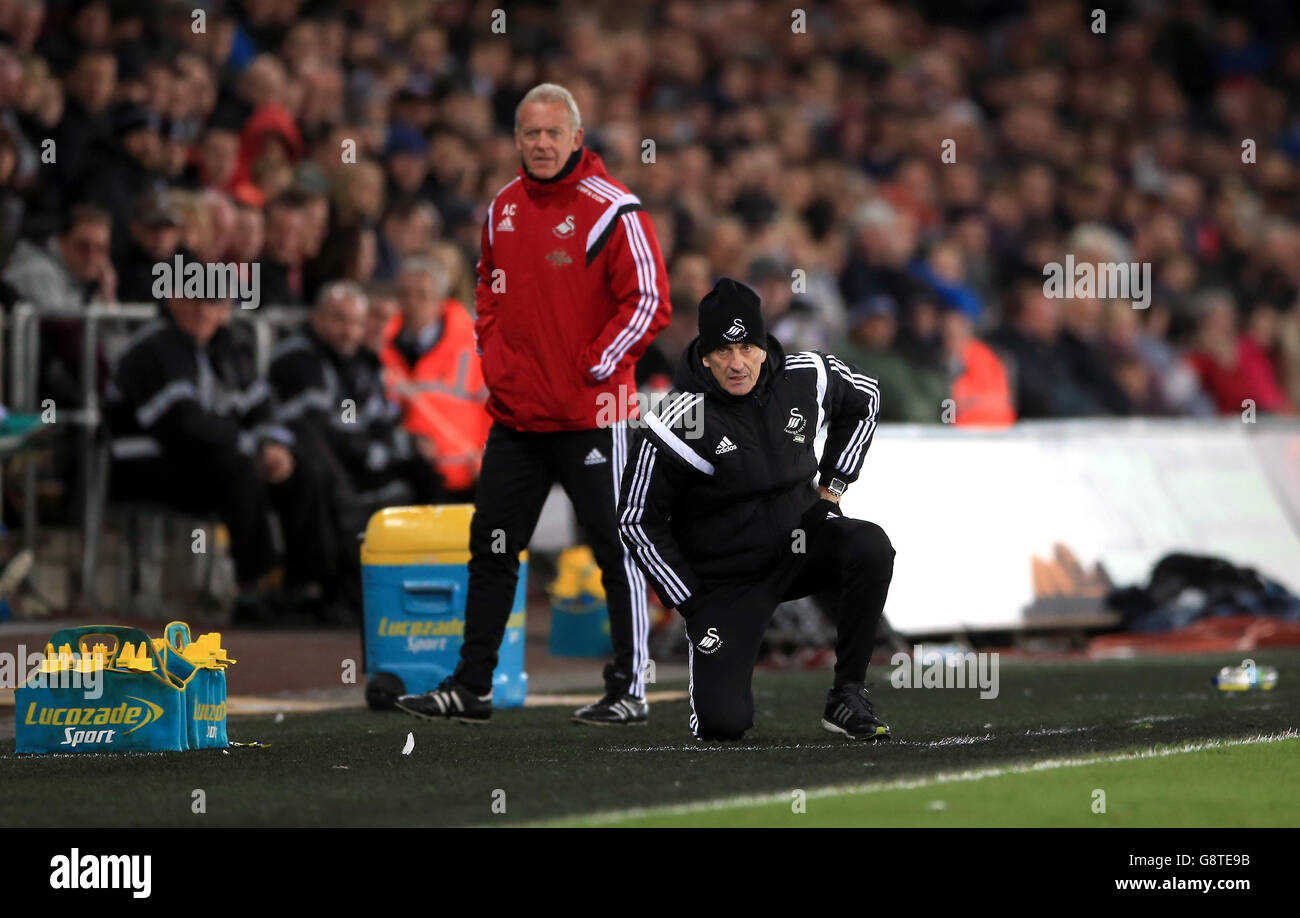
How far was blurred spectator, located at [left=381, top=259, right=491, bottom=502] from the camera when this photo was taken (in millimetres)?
14266

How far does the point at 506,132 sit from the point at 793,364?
30.2 feet

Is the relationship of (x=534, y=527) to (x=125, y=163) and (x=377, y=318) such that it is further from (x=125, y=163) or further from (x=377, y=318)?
(x=125, y=163)

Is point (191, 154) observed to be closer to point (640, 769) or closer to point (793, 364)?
point (793, 364)

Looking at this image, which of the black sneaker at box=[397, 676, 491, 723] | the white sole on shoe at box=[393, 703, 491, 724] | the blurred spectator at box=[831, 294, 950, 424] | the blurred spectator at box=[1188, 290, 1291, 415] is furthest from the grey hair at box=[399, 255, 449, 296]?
the blurred spectator at box=[1188, 290, 1291, 415]

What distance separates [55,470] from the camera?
1329 cm

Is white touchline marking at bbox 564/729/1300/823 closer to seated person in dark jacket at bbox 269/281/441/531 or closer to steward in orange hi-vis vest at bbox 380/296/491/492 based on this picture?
seated person in dark jacket at bbox 269/281/441/531

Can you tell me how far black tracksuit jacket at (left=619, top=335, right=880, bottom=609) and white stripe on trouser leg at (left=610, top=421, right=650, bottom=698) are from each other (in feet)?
1.95

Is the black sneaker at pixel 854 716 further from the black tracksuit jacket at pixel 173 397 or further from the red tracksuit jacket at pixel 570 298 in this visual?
the black tracksuit jacket at pixel 173 397

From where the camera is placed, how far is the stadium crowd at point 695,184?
13.5m

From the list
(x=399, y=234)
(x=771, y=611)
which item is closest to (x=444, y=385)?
(x=399, y=234)

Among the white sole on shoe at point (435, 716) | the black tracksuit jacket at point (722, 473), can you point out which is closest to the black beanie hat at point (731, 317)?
the black tracksuit jacket at point (722, 473)

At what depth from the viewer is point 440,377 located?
14.3 meters

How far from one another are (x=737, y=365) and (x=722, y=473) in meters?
0.41
